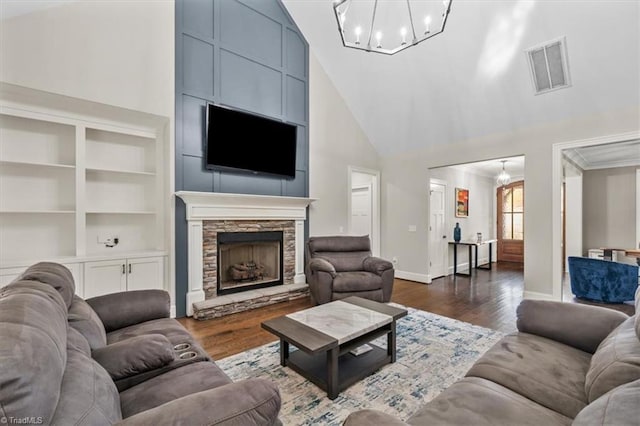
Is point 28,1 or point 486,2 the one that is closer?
point 28,1

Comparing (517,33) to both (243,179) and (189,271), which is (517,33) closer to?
(243,179)

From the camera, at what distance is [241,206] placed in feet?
13.3

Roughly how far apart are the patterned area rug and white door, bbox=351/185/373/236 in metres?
3.39

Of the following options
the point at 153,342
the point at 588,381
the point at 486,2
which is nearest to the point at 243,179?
the point at 153,342

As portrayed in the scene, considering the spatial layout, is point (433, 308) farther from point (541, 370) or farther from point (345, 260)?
point (541, 370)

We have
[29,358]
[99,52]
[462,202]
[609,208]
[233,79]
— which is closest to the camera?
[29,358]

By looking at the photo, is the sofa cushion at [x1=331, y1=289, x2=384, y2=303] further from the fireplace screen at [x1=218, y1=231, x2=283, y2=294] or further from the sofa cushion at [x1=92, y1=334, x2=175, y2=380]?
the sofa cushion at [x1=92, y1=334, x2=175, y2=380]

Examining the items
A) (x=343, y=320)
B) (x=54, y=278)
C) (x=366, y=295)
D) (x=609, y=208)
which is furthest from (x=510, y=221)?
(x=54, y=278)

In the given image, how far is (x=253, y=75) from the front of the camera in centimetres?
429

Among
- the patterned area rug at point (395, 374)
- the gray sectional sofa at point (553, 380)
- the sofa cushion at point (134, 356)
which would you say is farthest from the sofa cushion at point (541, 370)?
the sofa cushion at point (134, 356)

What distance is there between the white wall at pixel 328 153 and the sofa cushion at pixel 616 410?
4249 millimetres

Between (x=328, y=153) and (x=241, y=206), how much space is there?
1.96 metres

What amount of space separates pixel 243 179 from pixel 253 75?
1.55 metres

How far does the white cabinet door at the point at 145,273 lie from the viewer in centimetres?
338
